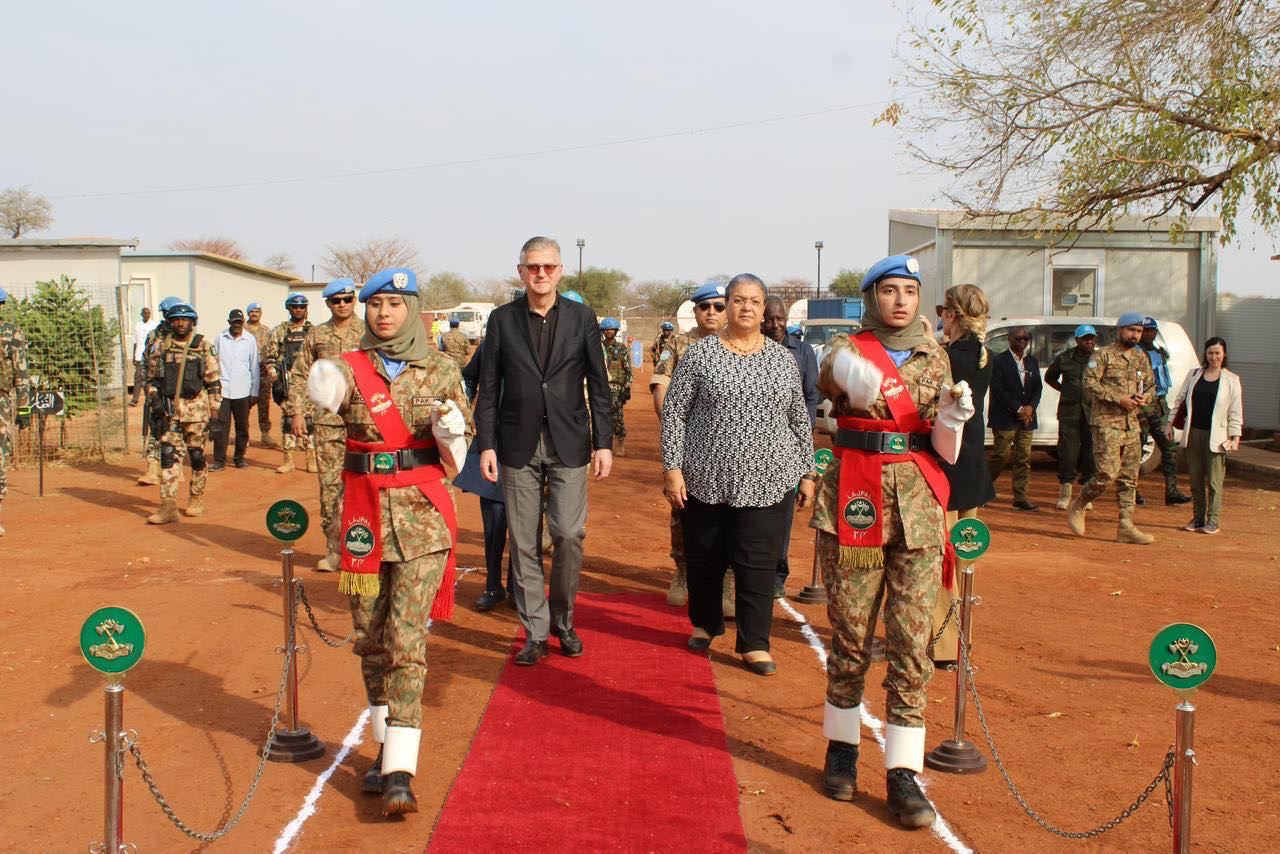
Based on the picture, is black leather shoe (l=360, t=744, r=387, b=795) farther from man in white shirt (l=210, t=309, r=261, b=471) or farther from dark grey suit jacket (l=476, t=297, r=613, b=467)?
man in white shirt (l=210, t=309, r=261, b=471)

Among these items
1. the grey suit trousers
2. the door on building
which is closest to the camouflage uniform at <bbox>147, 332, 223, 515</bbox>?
the grey suit trousers

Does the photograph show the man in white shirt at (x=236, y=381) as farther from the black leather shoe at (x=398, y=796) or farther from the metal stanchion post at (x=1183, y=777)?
the metal stanchion post at (x=1183, y=777)

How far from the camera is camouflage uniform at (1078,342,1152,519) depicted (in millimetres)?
11336

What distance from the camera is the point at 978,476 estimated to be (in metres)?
7.17

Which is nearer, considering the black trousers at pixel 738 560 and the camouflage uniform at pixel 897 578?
the camouflage uniform at pixel 897 578

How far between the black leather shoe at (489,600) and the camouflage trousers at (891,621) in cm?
391

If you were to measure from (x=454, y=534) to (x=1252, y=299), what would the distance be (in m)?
19.6

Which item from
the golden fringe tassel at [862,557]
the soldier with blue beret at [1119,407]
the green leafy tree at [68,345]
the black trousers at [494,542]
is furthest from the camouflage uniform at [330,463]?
the green leafy tree at [68,345]

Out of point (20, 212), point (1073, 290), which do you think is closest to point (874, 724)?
point (1073, 290)

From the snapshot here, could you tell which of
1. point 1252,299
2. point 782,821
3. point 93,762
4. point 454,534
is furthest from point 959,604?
point 1252,299

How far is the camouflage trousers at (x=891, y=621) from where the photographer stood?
496 cm

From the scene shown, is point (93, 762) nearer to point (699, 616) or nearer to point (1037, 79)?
point (699, 616)

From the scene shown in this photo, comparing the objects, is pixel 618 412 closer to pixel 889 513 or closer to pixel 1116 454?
pixel 1116 454

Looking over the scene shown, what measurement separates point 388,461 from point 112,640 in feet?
4.53
